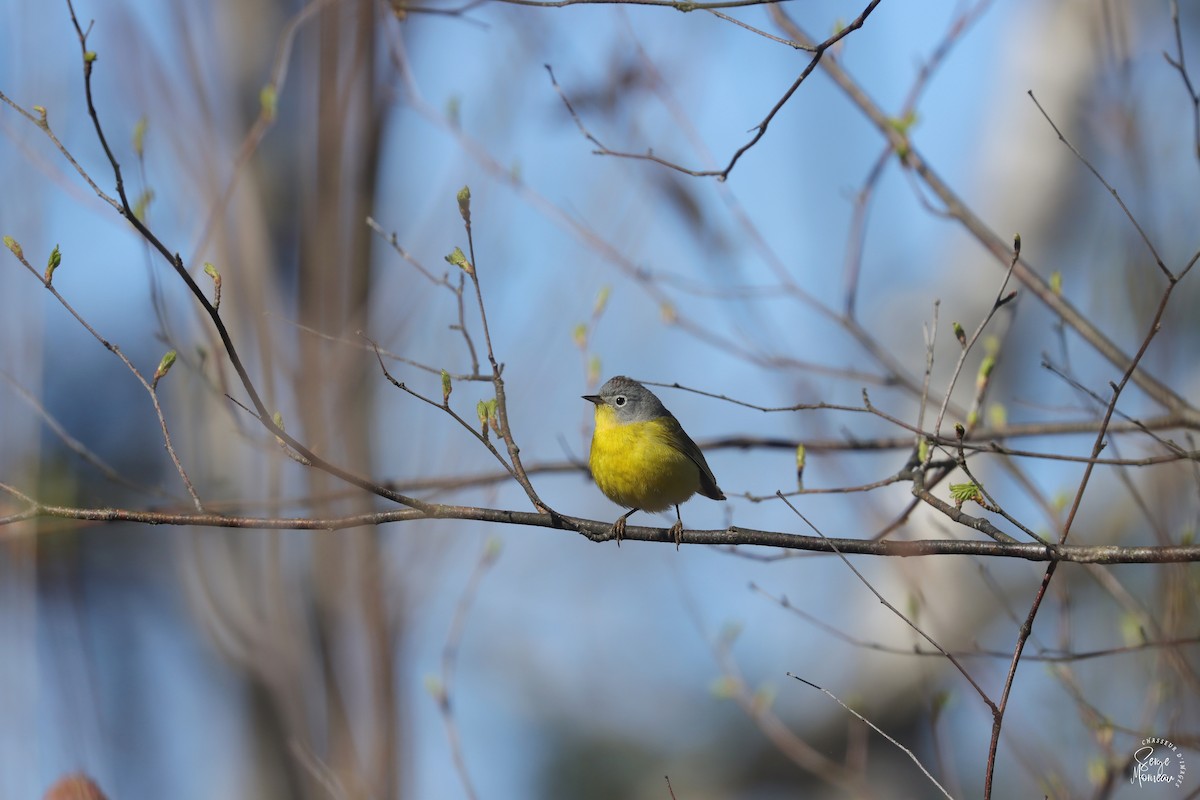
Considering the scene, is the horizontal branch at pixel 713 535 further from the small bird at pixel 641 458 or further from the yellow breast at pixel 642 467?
the yellow breast at pixel 642 467

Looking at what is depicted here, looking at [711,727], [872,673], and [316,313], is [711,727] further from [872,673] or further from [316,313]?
[316,313]

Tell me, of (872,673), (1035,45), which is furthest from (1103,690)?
(1035,45)

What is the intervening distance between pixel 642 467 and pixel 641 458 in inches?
1.9

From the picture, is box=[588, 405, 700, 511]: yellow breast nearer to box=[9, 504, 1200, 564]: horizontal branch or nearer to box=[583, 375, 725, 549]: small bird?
box=[583, 375, 725, 549]: small bird

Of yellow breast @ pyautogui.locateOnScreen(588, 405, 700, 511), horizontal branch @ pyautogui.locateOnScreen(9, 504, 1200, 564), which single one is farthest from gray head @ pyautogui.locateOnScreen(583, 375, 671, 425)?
horizontal branch @ pyautogui.locateOnScreen(9, 504, 1200, 564)

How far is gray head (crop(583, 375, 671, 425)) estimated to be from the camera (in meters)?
4.95

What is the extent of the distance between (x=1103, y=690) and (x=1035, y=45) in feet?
14.1

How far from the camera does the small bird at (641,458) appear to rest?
4.48 meters

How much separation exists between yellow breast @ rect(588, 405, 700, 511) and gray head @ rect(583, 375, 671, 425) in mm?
148

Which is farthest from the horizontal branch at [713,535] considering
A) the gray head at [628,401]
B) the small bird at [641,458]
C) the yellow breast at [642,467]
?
the gray head at [628,401]

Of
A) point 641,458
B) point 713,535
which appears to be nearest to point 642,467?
point 641,458

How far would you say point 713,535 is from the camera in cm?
299

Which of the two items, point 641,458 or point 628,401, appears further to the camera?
point 628,401

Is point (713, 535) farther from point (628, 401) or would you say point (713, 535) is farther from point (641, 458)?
point (628, 401)
